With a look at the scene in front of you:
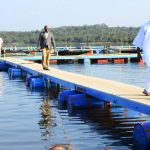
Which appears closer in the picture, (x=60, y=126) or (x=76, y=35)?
(x=60, y=126)

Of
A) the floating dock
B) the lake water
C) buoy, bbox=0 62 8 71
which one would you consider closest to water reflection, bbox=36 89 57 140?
the lake water

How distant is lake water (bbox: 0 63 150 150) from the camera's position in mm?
8336

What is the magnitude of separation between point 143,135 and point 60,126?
2363 millimetres

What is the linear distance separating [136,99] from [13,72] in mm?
13869

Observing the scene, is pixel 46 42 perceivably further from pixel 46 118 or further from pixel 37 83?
pixel 46 118

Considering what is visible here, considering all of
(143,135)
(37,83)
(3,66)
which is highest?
(143,135)

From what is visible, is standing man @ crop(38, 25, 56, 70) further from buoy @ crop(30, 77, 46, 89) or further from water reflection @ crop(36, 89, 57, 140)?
water reflection @ crop(36, 89, 57, 140)

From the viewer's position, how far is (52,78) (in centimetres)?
1590

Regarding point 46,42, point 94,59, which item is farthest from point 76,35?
point 46,42

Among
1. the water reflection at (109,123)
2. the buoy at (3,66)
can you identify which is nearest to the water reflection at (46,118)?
the water reflection at (109,123)

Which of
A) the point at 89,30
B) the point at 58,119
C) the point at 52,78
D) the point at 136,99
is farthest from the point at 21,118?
the point at 89,30

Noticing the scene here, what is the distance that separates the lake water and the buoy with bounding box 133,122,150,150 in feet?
0.64

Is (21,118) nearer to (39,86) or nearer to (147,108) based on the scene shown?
(147,108)

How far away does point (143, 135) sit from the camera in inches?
305
